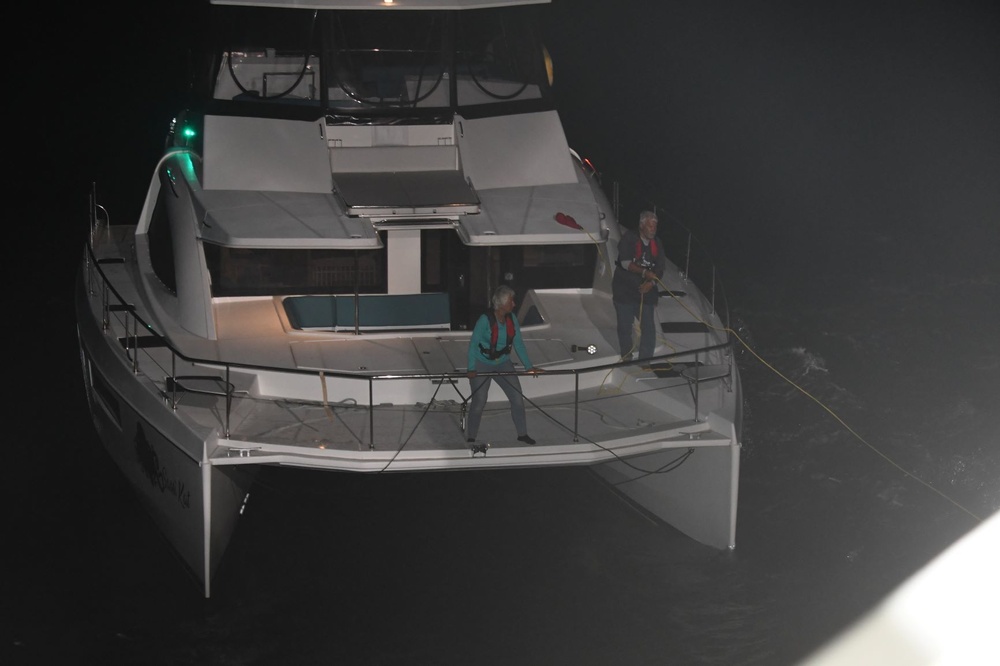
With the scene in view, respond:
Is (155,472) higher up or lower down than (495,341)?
lower down

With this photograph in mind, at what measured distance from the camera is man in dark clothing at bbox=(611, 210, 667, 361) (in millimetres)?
10555

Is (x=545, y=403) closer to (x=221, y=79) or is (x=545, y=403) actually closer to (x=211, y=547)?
(x=211, y=547)

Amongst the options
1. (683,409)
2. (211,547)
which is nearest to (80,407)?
(211,547)

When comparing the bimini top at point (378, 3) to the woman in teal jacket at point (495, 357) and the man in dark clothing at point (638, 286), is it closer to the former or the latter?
the man in dark clothing at point (638, 286)

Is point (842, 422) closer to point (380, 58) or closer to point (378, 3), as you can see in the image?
point (380, 58)

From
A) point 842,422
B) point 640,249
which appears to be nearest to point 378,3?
point 640,249

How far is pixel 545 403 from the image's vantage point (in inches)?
404

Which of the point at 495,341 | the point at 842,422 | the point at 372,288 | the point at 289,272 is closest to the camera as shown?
the point at 495,341

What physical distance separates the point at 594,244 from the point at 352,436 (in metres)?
3.01

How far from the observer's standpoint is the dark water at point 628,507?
970 cm

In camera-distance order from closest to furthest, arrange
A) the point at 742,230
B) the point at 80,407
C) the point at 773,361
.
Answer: the point at 80,407
the point at 773,361
the point at 742,230

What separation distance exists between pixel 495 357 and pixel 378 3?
3678mm

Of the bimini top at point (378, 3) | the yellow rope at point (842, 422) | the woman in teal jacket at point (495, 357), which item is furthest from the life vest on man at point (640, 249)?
the bimini top at point (378, 3)

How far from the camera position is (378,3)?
38.2 feet
